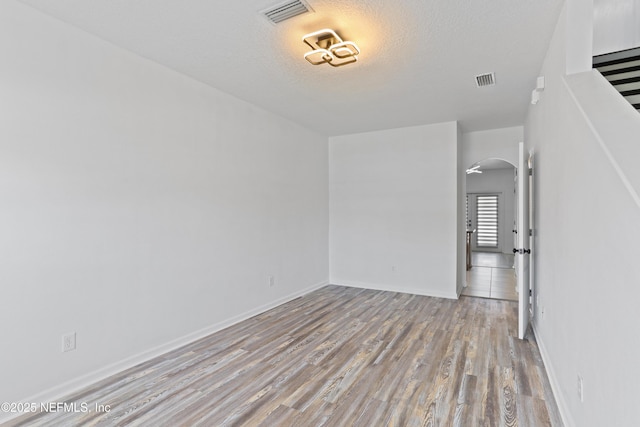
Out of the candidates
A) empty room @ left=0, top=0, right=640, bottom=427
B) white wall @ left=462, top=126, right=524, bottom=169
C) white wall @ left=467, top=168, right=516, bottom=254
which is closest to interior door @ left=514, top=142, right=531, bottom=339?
empty room @ left=0, top=0, right=640, bottom=427

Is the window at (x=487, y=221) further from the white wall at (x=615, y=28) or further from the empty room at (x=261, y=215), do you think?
the white wall at (x=615, y=28)

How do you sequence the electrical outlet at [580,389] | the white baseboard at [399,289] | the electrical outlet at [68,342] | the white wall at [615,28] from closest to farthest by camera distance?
the electrical outlet at [580,389] → the electrical outlet at [68,342] → the white wall at [615,28] → the white baseboard at [399,289]

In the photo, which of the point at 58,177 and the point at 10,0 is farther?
the point at 58,177

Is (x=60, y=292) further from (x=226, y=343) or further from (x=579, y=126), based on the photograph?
(x=579, y=126)

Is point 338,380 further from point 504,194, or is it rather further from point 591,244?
point 504,194

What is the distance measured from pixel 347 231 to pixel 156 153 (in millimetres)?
3694

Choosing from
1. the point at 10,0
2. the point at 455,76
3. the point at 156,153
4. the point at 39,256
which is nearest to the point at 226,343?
the point at 39,256

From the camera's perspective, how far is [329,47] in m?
2.61

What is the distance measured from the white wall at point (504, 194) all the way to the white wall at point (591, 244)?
8.58 metres

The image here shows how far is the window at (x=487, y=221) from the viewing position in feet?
34.9

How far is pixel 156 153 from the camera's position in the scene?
307 centimetres

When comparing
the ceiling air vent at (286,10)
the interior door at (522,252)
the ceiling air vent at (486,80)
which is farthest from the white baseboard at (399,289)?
the ceiling air vent at (286,10)

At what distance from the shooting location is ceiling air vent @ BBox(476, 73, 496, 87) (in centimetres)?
332

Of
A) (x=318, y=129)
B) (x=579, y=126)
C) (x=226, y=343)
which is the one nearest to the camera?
(x=579, y=126)
